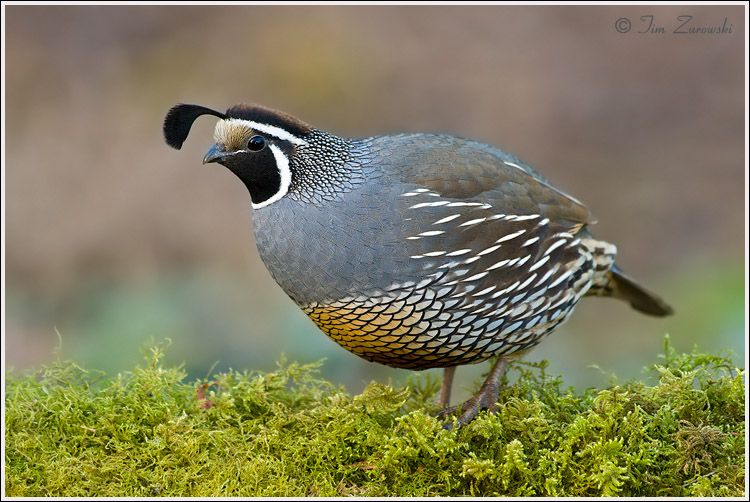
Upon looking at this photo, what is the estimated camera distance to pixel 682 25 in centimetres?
816

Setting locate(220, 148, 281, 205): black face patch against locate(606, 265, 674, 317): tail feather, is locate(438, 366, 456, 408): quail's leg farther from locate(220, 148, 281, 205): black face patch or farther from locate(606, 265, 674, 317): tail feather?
locate(220, 148, 281, 205): black face patch

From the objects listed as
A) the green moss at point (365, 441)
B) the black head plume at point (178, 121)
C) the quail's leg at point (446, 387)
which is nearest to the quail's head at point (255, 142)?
the black head plume at point (178, 121)

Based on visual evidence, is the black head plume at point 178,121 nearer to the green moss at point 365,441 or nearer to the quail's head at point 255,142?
the quail's head at point 255,142

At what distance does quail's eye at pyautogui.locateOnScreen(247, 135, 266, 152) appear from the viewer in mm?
3482

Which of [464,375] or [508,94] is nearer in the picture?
[464,375]

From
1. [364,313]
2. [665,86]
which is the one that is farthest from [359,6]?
[364,313]

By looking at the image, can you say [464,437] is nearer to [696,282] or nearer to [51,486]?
[51,486]

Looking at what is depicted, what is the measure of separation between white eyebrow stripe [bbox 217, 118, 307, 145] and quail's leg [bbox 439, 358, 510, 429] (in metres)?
1.34

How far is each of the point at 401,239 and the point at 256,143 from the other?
29.2 inches

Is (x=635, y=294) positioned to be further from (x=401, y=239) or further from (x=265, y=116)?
(x=265, y=116)

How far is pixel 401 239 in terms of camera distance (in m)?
3.41

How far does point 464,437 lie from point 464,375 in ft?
10.7

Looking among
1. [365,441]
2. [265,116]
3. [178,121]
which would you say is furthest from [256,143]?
[365,441]

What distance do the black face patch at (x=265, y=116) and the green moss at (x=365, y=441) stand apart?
1.06 meters
